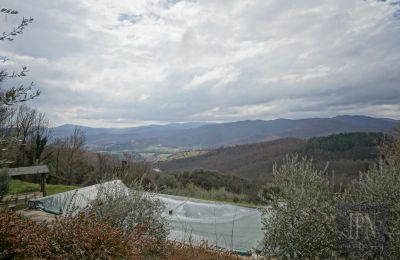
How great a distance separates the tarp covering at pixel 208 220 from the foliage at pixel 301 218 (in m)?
3.80

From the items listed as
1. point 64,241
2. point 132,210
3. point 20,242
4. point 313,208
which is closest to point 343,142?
point 132,210

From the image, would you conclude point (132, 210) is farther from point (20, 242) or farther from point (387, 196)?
point (387, 196)

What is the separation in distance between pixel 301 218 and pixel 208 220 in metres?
6.31

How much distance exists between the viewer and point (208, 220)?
11.9 meters

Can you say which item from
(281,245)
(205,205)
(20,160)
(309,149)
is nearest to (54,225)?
(281,245)

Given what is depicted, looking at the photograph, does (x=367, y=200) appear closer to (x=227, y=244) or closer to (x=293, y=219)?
(x=293, y=219)

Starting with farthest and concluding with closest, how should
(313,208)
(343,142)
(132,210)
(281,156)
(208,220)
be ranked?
1. (281,156)
2. (343,142)
3. (208,220)
4. (132,210)
5. (313,208)

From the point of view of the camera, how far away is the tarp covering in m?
10.4

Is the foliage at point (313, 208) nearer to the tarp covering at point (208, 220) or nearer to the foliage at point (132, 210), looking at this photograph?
the foliage at point (132, 210)

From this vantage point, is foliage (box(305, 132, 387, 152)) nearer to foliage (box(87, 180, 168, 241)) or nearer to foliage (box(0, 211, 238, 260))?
foliage (box(87, 180, 168, 241))

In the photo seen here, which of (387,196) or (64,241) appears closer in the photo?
(64,241)

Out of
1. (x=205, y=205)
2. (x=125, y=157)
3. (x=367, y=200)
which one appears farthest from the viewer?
(x=125, y=157)

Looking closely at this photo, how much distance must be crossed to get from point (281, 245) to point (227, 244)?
4.30 m

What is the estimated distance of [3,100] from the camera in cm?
397
